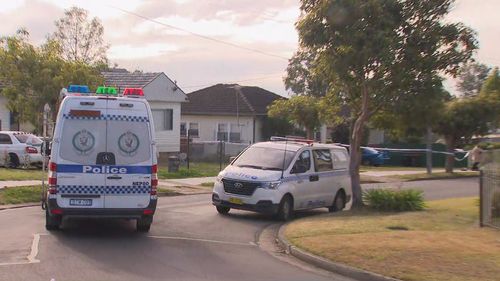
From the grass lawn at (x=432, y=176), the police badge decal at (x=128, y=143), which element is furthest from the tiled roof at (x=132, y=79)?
the police badge decal at (x=128, y=143)

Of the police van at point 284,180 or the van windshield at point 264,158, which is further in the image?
the van windshield at point 264,158

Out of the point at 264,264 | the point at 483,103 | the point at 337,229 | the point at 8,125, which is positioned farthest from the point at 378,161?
the point at 264,264

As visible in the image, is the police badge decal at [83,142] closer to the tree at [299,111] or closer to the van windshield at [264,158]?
the van windshield at [264,158]

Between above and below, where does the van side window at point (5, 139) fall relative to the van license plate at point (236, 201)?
above

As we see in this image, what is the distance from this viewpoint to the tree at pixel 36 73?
1925 cm

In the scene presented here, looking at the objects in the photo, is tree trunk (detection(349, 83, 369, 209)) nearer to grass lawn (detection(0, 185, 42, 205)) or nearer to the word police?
the word police

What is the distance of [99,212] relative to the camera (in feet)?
38.3

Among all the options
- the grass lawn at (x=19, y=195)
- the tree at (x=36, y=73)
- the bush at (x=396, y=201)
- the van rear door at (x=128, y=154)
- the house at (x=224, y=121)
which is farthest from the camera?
the house at (x=224, y=121)

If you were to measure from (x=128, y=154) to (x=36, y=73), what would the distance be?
896 centimetres

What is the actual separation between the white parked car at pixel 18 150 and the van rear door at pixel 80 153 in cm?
1546

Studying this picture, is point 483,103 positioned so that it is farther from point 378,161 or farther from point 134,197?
point 134,197

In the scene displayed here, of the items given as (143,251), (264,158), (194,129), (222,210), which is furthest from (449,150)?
(143,251)

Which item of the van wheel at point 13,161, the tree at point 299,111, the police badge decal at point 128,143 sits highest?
the tree at point 299,111

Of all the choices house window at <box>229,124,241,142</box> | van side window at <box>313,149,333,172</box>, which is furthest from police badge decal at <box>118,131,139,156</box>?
house window at <box>229,124,241,142</box>
